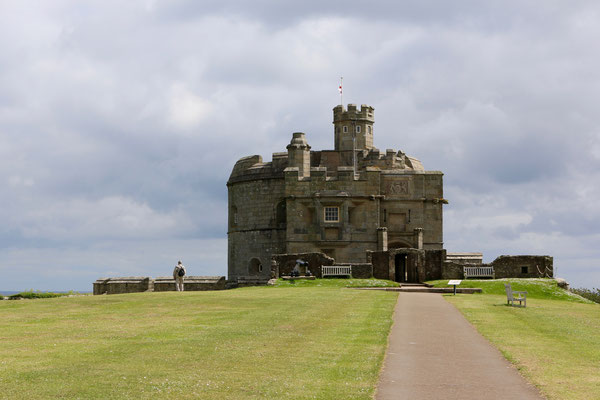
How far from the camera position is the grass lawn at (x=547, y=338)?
544 inches

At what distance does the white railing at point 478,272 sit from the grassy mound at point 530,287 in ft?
6.87

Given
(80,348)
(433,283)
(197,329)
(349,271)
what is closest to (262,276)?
(349,271)

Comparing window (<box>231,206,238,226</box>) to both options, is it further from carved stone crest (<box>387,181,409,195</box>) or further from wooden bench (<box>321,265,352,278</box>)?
wooden bench (<box>321,265,352,278</box>)

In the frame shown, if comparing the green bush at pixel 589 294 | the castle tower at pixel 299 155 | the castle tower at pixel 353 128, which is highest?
the castle tower at pixel 353 128

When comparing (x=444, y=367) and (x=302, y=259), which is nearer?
(x=444, y=367)

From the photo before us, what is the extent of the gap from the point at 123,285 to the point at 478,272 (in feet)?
80.5

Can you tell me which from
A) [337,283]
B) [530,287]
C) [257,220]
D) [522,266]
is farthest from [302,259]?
[257,220]

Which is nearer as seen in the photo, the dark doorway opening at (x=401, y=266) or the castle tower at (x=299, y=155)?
the dark doorway opening at (x=401, y=266)

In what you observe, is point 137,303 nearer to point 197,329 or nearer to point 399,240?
point 197,329

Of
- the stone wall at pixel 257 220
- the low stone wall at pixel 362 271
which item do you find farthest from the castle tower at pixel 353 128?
the low stone wall at pixel 362 271

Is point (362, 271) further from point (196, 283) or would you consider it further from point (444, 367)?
point (444, 367)

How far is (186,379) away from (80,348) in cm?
438

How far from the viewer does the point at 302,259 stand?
154ft

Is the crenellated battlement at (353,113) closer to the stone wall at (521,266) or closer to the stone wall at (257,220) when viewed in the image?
the stone wall at (257,220)
